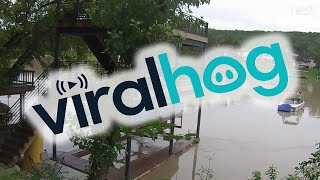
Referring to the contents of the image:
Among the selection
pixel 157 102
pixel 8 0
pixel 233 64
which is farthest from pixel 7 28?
pixel 157 102

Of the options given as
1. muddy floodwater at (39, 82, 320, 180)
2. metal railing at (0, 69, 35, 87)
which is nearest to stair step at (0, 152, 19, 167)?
metal railing at (0, 69, 35, 87)

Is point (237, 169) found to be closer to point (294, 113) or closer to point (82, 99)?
point (82, 99)

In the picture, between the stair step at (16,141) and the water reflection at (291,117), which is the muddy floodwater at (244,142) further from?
the stair step at (16,141)

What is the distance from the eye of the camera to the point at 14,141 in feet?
36.7

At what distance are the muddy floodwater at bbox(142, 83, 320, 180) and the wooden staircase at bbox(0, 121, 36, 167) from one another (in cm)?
454

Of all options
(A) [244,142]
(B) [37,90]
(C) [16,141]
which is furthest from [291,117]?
(C) [16,141]

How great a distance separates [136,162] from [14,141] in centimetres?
471

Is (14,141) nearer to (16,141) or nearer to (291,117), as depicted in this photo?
(16,141)

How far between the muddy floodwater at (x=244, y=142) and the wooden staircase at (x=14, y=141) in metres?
4.54

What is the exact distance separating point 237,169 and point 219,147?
3.32 meters

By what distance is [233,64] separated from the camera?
10.0 m

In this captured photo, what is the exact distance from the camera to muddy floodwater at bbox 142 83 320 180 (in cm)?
1455

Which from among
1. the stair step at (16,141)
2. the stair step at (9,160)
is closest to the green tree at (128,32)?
the stair step at (9,160)

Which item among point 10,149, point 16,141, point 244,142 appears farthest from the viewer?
point 244,142
